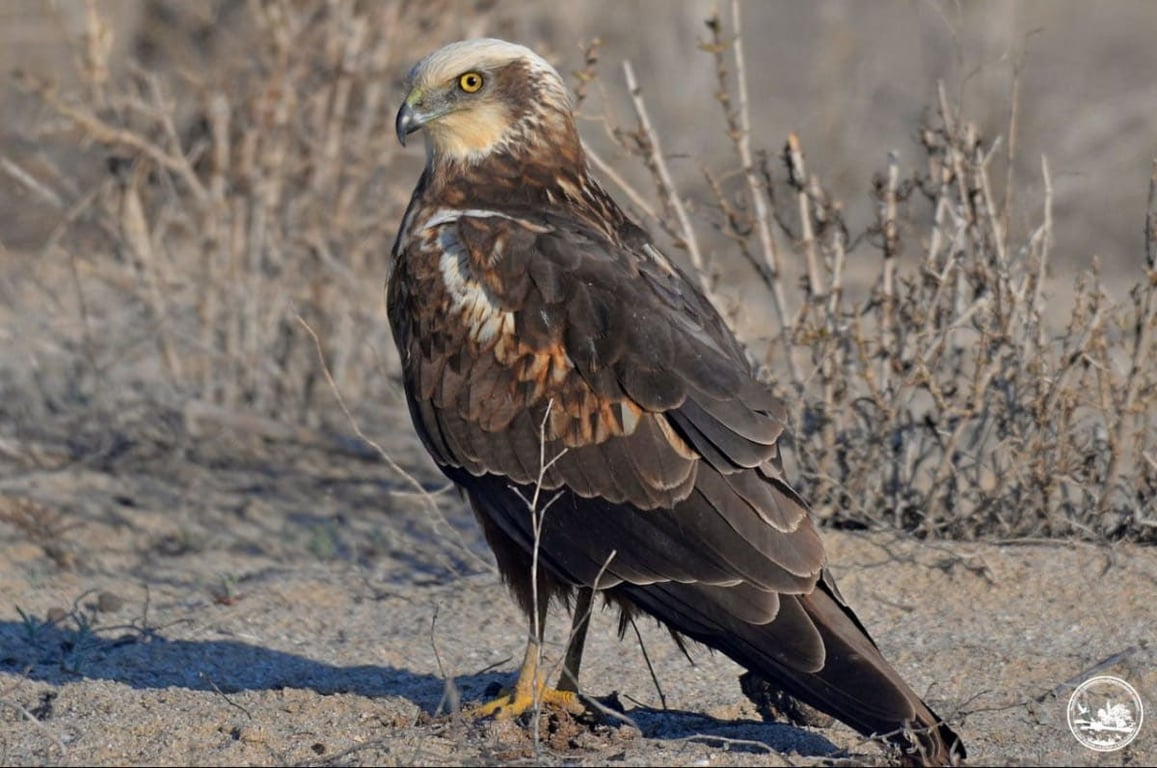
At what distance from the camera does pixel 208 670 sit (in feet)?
17.1

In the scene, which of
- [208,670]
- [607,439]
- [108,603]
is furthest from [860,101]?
[607,439]

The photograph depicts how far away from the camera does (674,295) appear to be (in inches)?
178

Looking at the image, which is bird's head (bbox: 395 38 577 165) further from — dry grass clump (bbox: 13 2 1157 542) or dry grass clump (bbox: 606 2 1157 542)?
dry grass clump (bbox: 606 2 1157 542)

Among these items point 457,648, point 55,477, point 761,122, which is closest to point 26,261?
point 55,477

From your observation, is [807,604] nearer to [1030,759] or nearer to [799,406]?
[1030,759]

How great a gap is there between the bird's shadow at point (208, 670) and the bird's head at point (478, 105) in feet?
5.27

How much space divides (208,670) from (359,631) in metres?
0.62

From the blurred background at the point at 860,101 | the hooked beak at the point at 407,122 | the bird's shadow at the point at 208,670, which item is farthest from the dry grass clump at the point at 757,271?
the blurred background at the point at 860,101

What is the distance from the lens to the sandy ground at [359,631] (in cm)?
405

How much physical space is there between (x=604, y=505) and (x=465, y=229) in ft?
3.05

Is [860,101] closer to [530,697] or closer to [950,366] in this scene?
[950,366]

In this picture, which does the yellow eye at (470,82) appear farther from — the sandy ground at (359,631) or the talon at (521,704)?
the talon at (521,704)

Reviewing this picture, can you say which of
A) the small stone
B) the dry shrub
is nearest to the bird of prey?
the small stone
